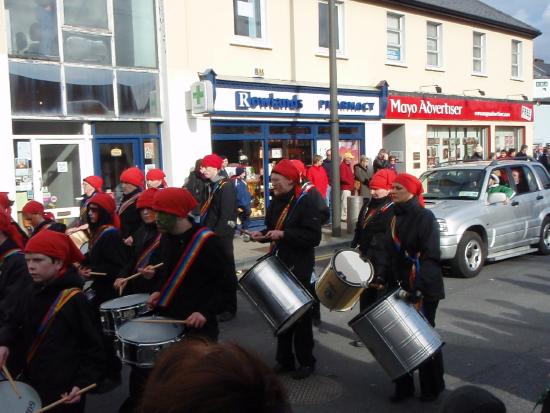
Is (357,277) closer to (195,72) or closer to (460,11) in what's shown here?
(195,72)

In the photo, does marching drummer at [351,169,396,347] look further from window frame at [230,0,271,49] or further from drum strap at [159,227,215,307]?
window frame at [230,0,271,49]

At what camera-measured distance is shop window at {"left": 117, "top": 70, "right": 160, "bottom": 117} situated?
1252 cm

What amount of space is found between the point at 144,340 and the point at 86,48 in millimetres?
9663

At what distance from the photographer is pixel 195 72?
13.4 meters

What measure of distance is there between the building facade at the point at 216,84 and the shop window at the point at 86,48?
2 cm

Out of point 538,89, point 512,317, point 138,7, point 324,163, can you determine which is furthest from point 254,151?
point 538,89

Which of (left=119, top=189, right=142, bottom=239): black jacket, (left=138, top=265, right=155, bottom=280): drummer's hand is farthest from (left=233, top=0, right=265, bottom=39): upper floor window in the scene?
(left=138, top=265, right=155, bottom=280): drummer's hand

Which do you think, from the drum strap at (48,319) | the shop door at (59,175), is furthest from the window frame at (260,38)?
the drum strap at (48,319)

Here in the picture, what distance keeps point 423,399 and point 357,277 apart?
4.24 ft

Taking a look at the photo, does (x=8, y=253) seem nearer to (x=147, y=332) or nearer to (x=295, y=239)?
(x=147, y=332)

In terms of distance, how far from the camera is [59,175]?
11812mm

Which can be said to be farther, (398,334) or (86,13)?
(86,13)

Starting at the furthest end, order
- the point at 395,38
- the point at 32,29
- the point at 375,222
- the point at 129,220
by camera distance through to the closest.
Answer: the point at 395,38 → the point at 32,29 → the point at 129,220 → the point at 375,222

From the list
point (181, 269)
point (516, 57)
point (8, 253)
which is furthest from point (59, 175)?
point (516, 57)
